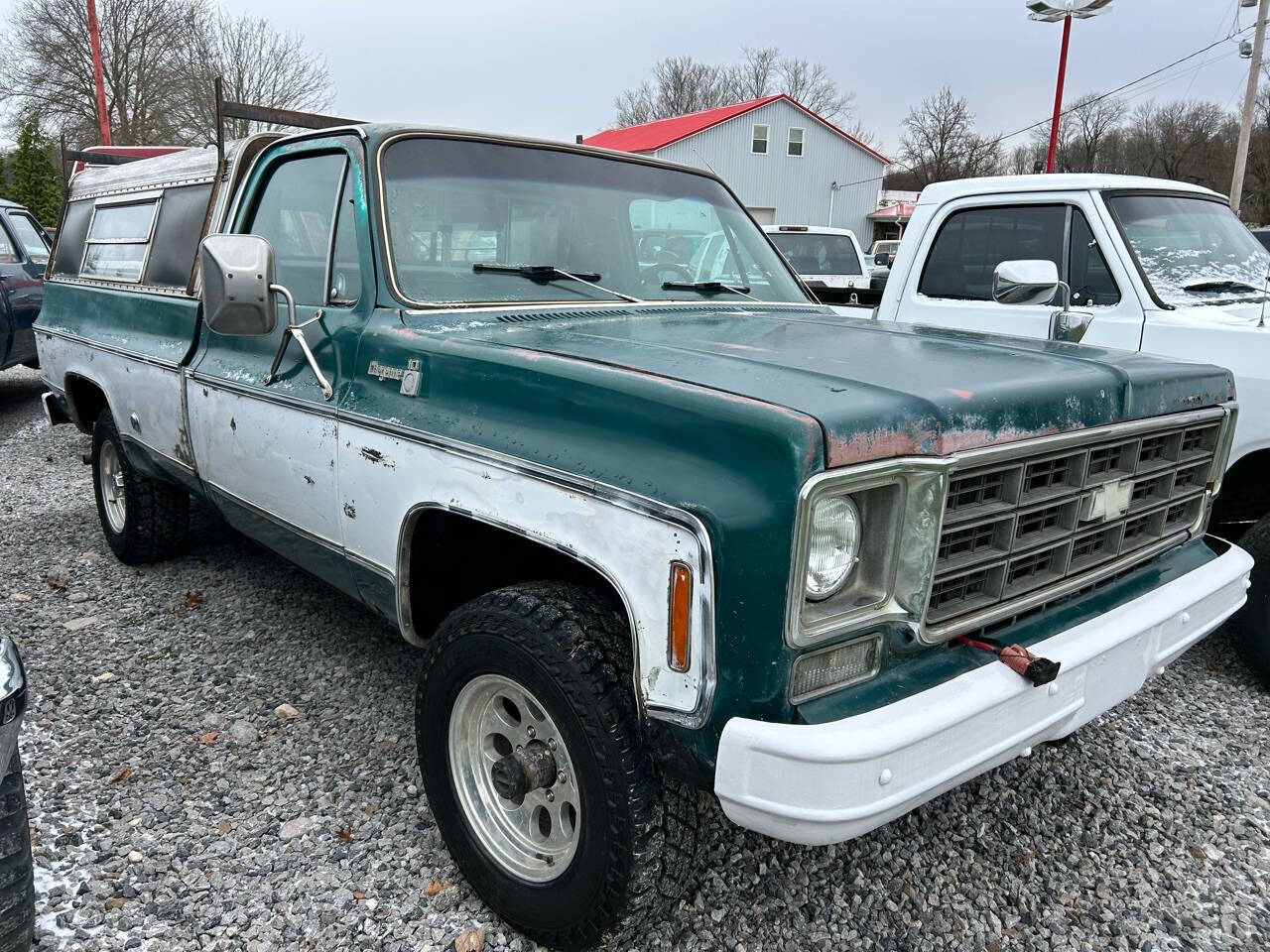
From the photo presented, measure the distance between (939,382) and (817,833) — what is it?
98cm

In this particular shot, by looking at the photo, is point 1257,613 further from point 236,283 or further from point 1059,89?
point 1059,89

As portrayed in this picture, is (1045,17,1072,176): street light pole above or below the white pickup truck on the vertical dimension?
above

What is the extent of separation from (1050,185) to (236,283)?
3841 millimetres

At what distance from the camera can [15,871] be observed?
190 cm

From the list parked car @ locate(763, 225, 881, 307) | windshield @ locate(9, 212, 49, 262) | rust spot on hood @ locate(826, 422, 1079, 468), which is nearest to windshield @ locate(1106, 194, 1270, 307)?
rust spot on hood @ locate(826, 422, 1079, 468)

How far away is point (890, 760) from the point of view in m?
1.67

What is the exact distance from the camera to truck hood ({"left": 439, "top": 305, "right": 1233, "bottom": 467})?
1781 millimetres

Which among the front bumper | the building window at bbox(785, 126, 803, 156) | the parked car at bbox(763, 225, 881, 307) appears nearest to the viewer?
the front bumper

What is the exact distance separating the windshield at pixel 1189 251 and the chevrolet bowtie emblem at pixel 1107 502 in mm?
2222

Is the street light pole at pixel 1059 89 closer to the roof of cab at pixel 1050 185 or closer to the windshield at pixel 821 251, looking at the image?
the windshield at pixel 821 251

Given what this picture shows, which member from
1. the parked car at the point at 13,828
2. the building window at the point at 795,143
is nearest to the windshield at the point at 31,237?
the parked car at the point at 13,828

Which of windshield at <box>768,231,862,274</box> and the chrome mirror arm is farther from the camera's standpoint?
windshield at <box>768,231,862,274</box>

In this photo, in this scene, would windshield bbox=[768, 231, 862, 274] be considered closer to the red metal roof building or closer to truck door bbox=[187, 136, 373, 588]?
truck door bbox=[187, 136, 373, 588]

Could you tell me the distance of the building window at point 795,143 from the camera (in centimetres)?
3666
